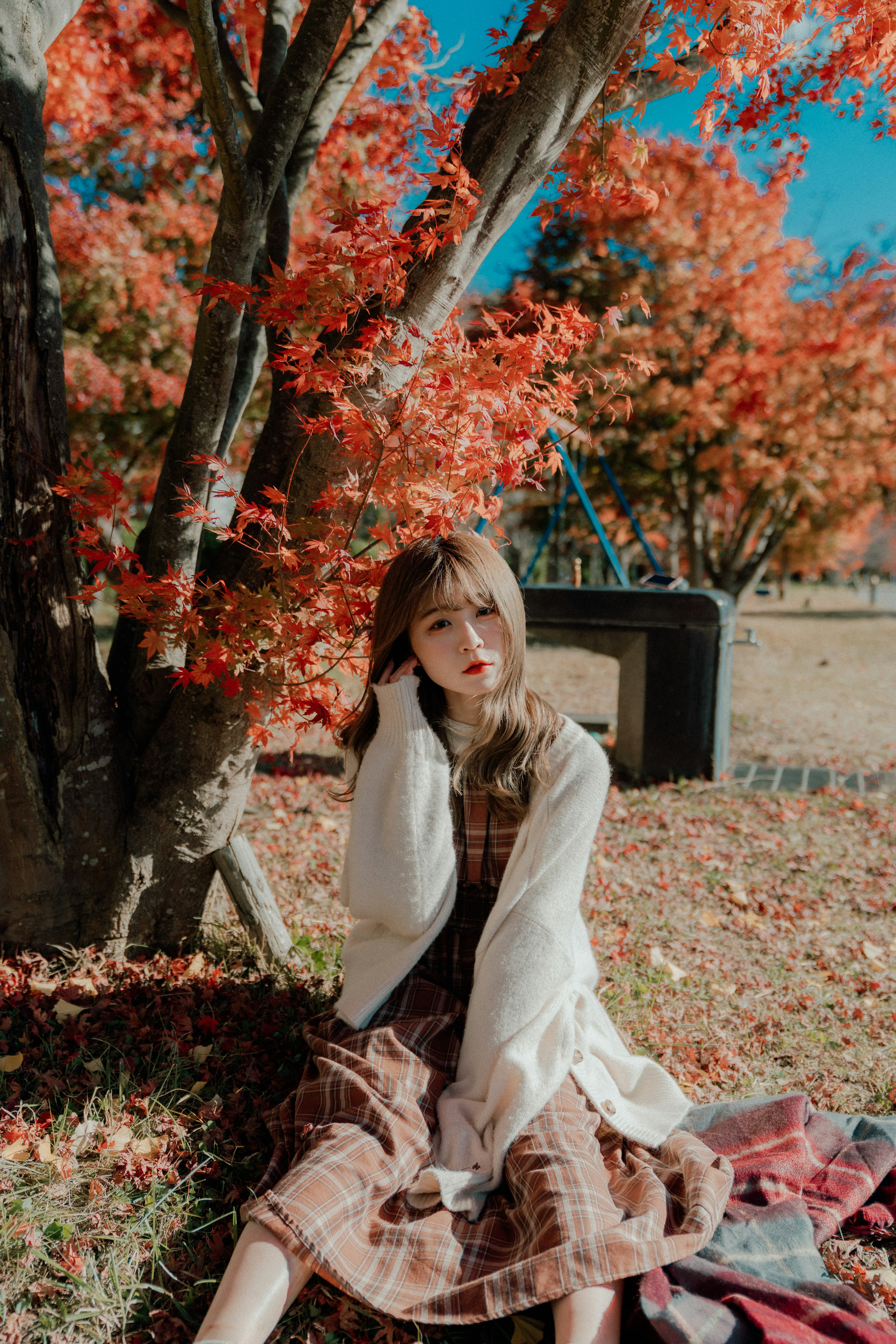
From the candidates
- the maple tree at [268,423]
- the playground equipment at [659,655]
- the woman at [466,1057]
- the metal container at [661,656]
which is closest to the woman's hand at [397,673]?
the woman at [466,1057]

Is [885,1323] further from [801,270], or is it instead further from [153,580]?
[801,270]

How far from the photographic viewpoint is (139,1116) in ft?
7.68

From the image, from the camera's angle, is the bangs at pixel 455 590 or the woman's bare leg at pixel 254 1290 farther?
the bangs at pixel 455 590

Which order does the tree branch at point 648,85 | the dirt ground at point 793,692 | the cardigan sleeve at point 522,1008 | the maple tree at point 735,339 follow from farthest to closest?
the maple tree at point 735,339 < the dirt ground at point 793,692 < the tree branch at point 648,85 < the cardigan sleeve at point 522,1008

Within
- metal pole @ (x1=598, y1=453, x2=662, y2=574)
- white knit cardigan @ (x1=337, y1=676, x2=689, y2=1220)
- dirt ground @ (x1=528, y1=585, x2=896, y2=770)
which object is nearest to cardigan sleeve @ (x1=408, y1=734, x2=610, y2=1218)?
white knit cardigan @ (x1=337, y1=676, x2=689, y2=1220)

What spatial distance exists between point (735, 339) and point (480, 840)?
10288 millimetres

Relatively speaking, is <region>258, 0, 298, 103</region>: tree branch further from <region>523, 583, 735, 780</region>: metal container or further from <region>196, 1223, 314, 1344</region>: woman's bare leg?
<region>196, 1223, 314, 1344</region>: woman's bare leg

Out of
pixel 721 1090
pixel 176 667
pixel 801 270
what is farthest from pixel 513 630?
pixel 801 270

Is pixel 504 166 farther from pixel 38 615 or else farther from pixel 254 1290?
pixel 254 1290

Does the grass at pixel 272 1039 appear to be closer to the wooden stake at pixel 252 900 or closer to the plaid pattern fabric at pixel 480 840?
the wooden stake at pixel 252 900

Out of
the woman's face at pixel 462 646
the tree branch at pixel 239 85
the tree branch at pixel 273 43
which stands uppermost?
the tree branch at pixel 273 43

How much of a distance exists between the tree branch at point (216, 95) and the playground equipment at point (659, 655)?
289cm

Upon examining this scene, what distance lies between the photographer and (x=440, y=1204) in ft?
6.23

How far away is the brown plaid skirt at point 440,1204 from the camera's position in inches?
66.0
